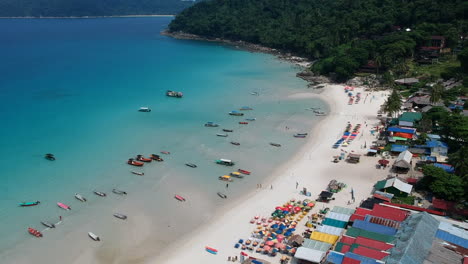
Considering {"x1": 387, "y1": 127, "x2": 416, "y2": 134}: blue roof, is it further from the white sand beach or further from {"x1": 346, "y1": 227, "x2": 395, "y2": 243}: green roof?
{"x1": 346, "y1": 227, "x2": 395, "y2": 243}: green roof

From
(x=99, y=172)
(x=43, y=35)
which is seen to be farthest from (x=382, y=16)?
(x=43, y=35)

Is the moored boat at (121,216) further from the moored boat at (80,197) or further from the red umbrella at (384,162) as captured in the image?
the red umbrella at (384,162)

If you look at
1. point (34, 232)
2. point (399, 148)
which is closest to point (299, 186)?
point (399, 148)

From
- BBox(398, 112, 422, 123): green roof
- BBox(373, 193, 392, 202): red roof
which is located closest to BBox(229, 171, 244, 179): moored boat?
BBox(373, 193, 392, 202): red roof

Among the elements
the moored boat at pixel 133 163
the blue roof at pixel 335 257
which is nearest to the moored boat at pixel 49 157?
the moored boat at pixel 133 163

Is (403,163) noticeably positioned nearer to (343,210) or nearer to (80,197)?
(343,210)
